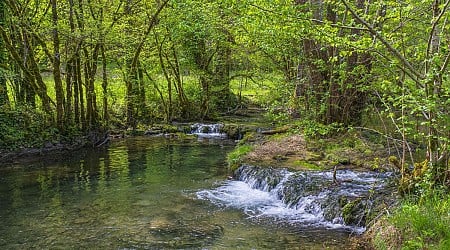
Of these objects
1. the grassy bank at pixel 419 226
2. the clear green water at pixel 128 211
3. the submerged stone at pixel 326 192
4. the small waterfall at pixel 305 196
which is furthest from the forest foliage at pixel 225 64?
the clear green water at pixel 128 211

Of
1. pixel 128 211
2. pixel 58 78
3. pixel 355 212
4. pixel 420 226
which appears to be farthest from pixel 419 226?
pixel 58 78

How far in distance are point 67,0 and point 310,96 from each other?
968 cm

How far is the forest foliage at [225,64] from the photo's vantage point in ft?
21.4

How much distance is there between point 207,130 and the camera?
70.5 feet

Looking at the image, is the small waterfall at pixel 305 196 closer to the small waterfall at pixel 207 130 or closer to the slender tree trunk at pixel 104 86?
the slender tree trunk at pixel 104 86

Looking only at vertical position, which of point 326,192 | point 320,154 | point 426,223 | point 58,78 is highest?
point 58,78

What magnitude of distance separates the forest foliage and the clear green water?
2.30 meters

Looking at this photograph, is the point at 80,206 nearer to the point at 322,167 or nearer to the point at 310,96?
the point at 322,167

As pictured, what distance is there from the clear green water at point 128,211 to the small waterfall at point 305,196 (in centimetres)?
44

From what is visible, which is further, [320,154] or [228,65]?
[228,65]

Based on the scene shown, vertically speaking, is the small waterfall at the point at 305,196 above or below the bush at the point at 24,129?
below

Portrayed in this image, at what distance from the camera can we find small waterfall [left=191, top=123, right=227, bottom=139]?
2091cm

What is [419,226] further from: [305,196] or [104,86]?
[104,86]

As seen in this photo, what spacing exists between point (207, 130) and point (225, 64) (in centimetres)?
395
